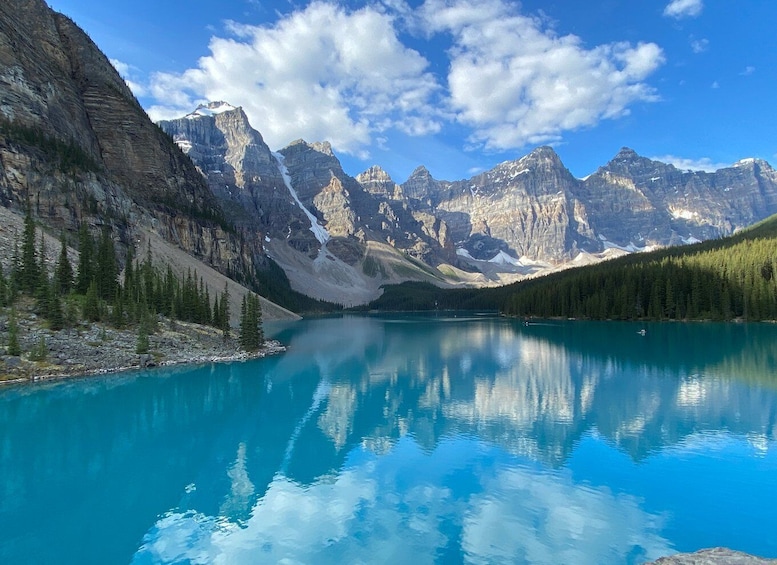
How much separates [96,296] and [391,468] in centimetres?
3931

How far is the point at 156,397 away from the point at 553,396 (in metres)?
29.2

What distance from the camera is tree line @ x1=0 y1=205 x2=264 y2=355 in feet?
133

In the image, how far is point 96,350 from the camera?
40.9m

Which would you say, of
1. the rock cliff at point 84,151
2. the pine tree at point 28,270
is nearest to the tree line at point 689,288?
the rock cliff at point 84,151

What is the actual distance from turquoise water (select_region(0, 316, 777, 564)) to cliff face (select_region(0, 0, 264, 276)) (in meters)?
54.9

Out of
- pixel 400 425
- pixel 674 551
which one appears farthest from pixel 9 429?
pixel 674 551

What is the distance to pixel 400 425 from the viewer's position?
88.3 ft

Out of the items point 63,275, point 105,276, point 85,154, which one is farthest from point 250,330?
point 85,154

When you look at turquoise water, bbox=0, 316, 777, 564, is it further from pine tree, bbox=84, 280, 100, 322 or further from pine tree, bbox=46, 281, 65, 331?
pine tree, bbox=84, 280, 100, 322

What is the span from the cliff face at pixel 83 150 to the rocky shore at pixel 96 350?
1587 inches

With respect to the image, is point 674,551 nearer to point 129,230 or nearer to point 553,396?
point 553,396

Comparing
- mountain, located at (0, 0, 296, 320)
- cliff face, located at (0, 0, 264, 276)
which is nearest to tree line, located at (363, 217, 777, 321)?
mountain, located at (0, 0, 296, 320)

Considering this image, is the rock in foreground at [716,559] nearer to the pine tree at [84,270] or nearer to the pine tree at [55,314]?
the pine tree at [55,314]

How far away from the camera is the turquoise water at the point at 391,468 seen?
13.3m
